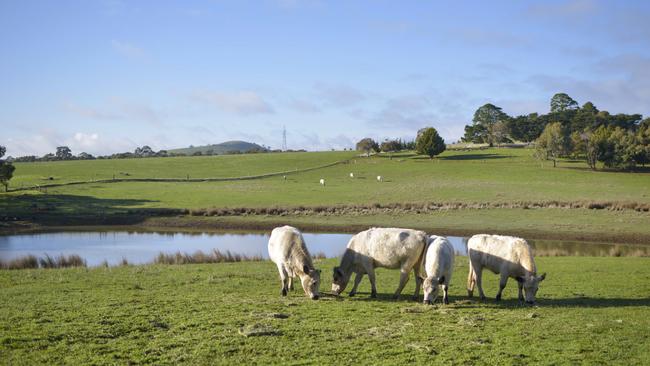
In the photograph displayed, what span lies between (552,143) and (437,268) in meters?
87.4

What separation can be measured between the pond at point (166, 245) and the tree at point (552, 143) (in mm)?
60017

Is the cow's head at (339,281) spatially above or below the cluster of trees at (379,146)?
below

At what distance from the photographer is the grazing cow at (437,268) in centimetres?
1620

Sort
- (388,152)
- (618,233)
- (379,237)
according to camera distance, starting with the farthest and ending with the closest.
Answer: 1. (388,152)
2. (618,233)
3. (379,237)

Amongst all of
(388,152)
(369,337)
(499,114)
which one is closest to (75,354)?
(369,337)

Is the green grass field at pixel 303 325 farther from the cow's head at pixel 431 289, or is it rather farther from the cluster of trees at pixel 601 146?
the cluster of trees at pixel 601 146

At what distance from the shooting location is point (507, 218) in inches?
1945

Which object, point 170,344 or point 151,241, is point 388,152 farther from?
point 170,344

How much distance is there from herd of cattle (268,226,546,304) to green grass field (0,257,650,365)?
26.3 inches

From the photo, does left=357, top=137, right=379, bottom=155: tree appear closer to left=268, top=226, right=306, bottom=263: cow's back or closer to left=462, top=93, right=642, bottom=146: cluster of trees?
left=462, top=93, right=642, bottom=146: cluster of trees

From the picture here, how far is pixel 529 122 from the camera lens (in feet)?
443

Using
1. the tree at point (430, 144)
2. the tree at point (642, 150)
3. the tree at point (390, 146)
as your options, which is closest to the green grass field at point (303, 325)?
the tree at point (642, 150)

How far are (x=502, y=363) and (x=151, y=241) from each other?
35809 millimetres

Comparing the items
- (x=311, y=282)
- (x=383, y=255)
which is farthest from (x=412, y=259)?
(x=311, y=282)
